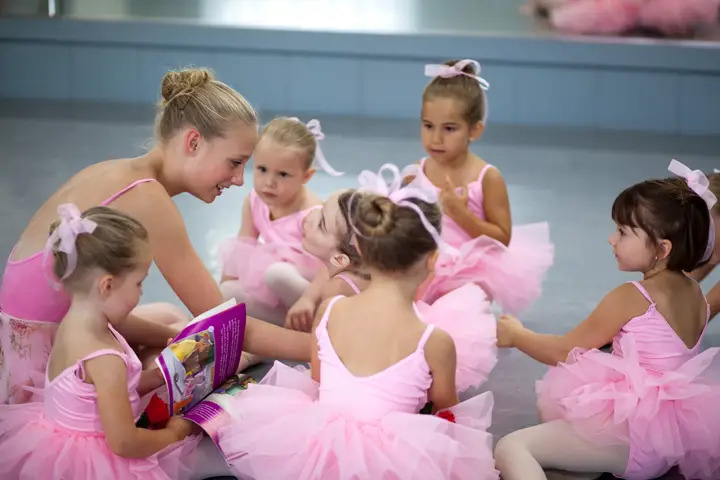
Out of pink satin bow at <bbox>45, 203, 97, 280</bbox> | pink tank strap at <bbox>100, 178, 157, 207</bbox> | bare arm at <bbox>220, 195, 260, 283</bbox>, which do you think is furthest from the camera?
bare arm at <bbox>220, 195, 260, 283</bbox>

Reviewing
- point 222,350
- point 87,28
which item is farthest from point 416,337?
point 87,28

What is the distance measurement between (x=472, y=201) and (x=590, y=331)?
829 mm

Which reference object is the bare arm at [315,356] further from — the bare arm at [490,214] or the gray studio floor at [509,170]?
the bare arm at [490,214]

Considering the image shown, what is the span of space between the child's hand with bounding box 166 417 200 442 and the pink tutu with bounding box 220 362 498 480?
0.36 feet

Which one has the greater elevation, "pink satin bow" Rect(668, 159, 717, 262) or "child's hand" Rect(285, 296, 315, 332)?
"pink satin bow" Rect(668, 159, 717, 262)

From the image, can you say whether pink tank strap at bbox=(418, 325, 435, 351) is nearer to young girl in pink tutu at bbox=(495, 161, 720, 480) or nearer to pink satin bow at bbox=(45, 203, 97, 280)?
young girl in pink tutu at bbox=(495, 161, 720, 480)

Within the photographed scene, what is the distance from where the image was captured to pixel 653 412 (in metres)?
2.08

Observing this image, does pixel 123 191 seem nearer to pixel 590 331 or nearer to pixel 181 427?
pixel 181 427

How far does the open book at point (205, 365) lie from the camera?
206cm

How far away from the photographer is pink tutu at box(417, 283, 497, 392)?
238 centimetres

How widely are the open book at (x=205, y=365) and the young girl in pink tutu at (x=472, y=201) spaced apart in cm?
81

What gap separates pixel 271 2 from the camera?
18.1 ft

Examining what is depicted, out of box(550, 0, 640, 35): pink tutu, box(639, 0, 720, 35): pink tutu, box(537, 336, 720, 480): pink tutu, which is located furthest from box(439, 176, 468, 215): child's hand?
box(639, 0, 720, 35): pink tutu

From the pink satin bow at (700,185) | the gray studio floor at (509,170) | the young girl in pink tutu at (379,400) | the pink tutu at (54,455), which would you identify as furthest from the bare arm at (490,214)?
the pink tutu at (54,455)
